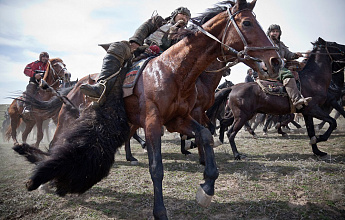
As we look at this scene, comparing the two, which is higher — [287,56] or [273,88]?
[287,56]

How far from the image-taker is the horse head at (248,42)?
2.48 m

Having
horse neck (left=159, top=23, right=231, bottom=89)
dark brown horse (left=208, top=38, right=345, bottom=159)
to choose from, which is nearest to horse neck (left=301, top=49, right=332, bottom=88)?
dark brown horse (left=208, top=38, right=345, bottom=159)

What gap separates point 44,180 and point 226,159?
15.2 ft

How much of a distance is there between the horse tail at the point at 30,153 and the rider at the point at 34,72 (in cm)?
553

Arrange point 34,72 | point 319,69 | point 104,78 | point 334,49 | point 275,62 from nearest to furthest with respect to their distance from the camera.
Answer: point 275,62 → point 104,78 → point 319,69 → point 334,49 → point 34,72

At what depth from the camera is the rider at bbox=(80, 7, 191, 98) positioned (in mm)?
3098

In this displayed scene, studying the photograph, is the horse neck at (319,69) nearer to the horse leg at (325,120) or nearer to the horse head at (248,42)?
the horse leg at (325,120)

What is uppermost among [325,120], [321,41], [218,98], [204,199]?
[321,41]

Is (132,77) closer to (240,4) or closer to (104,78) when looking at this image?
(104,78)

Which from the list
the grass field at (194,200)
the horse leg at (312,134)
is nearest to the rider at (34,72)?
the grass field at (194,200)

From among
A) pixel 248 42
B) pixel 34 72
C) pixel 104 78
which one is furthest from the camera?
pixel 34 72

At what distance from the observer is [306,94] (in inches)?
259

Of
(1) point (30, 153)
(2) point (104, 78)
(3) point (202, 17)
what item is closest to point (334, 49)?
(3) point (202, 17)

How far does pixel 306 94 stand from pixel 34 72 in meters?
8.98
